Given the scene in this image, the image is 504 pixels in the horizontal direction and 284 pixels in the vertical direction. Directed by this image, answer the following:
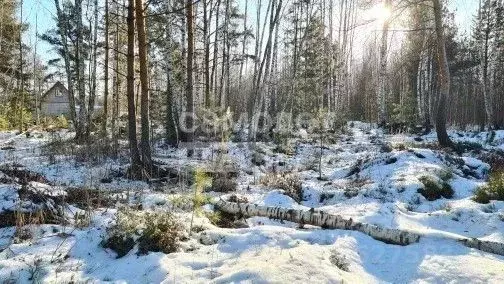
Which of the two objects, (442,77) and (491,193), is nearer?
(491,193)

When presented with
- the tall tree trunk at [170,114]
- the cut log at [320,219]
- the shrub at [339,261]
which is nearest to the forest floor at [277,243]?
the shrub at [339,261]

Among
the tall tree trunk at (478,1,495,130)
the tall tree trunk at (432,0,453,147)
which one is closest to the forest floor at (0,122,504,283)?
the tall tree trunk at (432,0,453,147)

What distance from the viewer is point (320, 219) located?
19.9 feet

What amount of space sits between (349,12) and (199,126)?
2052cm

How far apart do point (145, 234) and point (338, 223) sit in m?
2.60

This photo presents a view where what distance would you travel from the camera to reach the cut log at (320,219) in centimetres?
540

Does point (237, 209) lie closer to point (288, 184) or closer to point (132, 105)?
point (288, 184)

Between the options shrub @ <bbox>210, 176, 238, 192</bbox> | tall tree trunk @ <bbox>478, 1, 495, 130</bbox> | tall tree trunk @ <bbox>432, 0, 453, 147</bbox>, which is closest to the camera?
shrub @ <bbox>210, 176, 238, 192</bbox>

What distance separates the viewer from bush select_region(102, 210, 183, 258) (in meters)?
4.90

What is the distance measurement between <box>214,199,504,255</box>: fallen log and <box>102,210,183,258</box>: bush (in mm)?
1521

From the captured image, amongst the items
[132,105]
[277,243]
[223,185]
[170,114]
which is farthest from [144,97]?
[277,243]

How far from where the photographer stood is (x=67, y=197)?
6.46 m

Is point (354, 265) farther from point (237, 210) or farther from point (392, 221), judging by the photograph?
point (237, 210)

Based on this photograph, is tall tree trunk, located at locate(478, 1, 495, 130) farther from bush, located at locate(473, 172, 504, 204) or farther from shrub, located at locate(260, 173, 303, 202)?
shrub, located at locate(260, 173, 303, 202)
